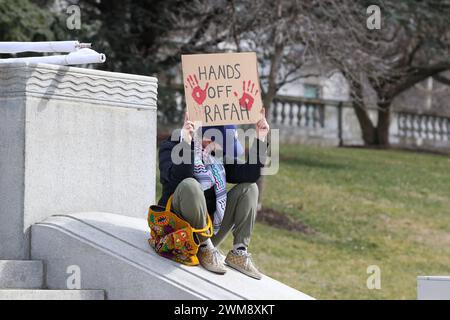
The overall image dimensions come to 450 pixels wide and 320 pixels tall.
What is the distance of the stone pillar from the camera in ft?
26.9

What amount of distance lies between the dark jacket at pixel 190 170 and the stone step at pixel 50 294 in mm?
795

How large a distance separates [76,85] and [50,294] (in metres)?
1.81

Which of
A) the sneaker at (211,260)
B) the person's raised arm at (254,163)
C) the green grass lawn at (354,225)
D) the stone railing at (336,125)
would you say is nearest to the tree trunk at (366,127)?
the stone railing at (336,125)

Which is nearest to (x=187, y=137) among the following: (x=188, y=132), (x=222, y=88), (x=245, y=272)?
(x=188, y=132)

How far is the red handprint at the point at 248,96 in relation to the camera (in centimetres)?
785

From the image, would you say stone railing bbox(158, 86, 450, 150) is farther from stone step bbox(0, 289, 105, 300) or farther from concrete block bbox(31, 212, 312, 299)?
stone step bbox(0, 289, 105, 300)

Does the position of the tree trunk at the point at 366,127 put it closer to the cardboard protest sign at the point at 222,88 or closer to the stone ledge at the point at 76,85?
the stone ledge at the point at 76,85

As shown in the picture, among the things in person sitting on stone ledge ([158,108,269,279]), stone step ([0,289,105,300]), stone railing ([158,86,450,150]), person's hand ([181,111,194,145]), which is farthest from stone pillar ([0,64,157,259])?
stone railing ([158,86,450,150])

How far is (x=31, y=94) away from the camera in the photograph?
26.9 feet

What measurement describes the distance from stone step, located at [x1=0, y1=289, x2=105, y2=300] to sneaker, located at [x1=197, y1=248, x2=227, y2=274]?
0.72m

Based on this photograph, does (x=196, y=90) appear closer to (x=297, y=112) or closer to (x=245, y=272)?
(x=245, y=272)

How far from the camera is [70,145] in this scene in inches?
333

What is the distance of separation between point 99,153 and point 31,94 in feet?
2.56
